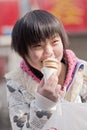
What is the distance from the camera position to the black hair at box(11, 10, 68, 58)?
1600 mm

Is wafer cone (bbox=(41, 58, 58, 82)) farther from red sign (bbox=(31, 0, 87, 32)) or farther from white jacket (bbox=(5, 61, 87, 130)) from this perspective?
red sign (bbox=(31, 0, 87, 32))

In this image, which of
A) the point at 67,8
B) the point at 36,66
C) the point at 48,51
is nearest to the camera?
the point at 48,51

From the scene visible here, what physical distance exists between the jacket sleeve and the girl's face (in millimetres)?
143

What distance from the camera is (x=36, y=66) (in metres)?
1.63

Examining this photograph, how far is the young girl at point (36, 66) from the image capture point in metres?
1.57

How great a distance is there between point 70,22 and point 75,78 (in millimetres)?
4043

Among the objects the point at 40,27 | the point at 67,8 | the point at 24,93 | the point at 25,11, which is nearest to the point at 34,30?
the point at 40,27

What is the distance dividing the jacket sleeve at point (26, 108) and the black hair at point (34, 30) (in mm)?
148

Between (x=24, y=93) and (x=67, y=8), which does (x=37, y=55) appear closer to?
(x=24, y=93)

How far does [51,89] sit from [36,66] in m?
0.26

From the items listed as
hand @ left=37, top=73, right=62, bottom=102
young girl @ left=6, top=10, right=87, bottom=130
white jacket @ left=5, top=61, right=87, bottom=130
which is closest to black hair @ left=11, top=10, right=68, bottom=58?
young girl @ left=6, top=10, right=87, bottom=130

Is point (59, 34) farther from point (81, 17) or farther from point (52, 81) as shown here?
point (81, 17)

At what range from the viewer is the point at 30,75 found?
5.61ft

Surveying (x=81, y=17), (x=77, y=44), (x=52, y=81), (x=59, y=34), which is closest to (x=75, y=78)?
(x=59, y=34)
